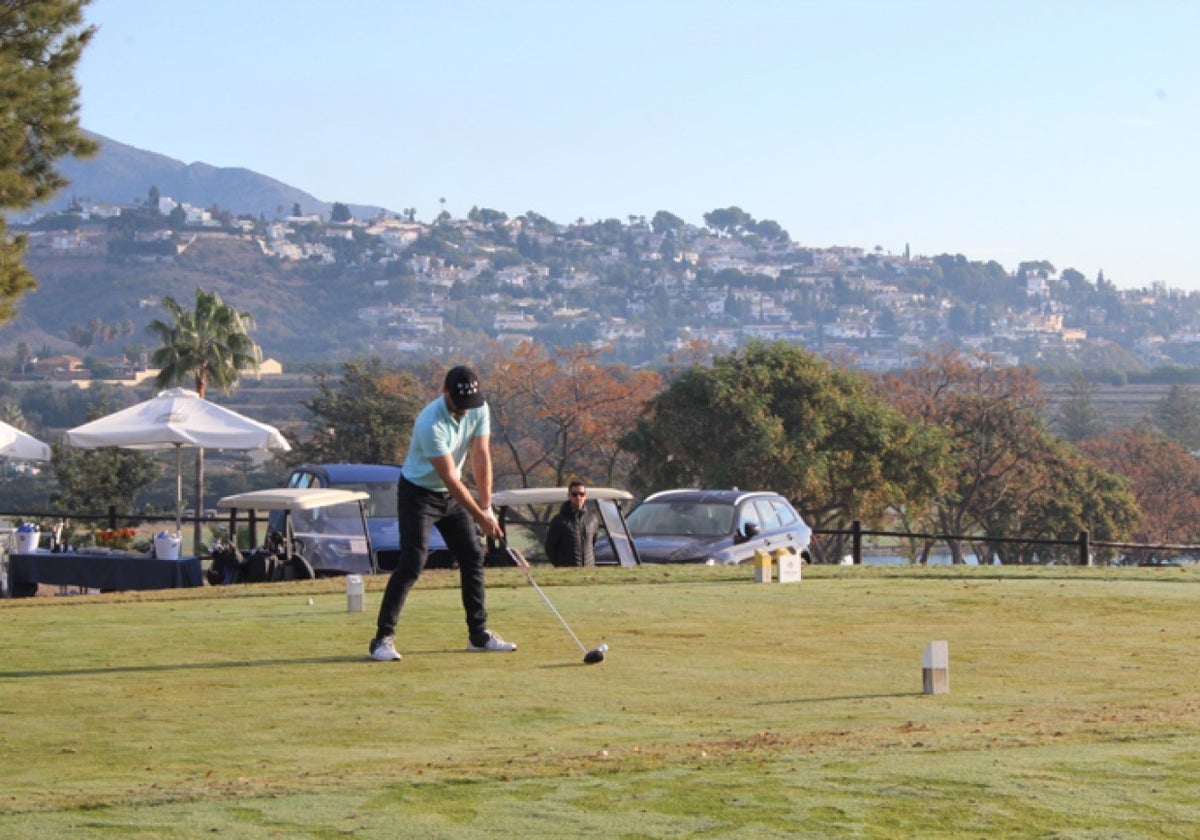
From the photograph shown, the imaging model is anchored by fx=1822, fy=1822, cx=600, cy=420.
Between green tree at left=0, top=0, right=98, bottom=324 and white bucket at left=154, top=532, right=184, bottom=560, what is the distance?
366 centimetres

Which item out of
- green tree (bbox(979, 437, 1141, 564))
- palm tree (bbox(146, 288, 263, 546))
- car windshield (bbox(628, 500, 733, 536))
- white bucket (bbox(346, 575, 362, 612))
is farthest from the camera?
green tree (bbox(979, 437, 1141, 564))

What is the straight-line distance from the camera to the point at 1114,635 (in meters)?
12.7

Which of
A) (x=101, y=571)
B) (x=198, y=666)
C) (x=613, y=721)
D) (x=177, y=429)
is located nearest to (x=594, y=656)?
(x=613, y=721)

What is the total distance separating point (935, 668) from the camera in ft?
31.1

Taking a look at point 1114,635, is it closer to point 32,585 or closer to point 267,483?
point 32,585

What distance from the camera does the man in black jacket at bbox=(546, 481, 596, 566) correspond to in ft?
68.3

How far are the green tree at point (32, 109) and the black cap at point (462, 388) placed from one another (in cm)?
1304

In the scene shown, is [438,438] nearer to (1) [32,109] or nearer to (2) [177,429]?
(1) [32,109]

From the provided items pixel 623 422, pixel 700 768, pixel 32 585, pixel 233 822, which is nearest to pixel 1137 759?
pixel 700 768

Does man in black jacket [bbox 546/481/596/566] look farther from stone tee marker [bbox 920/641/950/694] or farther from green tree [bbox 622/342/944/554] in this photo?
green tree [bbox 622/342/944/554]

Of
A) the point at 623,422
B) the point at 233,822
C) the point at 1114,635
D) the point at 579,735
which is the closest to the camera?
the point at 233,822

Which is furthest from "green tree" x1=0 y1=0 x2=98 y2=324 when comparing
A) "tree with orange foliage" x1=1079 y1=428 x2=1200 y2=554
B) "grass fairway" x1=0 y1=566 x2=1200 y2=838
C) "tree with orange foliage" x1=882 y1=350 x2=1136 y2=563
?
"tree with orange foliage" x1=1079 y1=428 x2=1200 y2=554

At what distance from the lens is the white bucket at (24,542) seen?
→ 22984mm

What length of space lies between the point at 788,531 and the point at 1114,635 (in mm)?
10583
